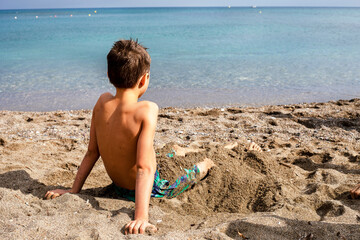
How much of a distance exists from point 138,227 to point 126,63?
43.9 inches

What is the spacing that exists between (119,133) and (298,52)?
14821 mm

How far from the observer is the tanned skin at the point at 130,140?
7.61 ft

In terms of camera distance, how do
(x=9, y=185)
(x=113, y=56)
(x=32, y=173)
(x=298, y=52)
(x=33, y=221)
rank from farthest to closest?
(x=298, y=52), (x=32, y=173), (x=9, y=185), (x=113, y=56), (x=33, y=221)

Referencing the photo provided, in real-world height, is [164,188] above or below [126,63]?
below

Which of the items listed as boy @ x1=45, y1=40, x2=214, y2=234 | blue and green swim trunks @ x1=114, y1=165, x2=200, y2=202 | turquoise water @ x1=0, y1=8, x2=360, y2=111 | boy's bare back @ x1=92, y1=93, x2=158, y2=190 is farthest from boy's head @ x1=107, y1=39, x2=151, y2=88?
turquoise water @ x1=0, y1=8, x2=360, y2=111

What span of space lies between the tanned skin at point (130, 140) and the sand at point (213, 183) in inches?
7.0

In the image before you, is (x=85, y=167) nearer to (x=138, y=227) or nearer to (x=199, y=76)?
A: (x=138, y=227)

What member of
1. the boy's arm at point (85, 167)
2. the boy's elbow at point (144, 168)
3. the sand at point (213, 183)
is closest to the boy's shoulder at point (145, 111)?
the boy's elbow at point (144, 168)

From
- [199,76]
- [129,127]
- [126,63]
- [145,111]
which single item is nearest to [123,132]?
[129,127]

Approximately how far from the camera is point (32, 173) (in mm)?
3416

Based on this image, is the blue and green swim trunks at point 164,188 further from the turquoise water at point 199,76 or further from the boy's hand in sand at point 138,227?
the turquoise water at point 199,76

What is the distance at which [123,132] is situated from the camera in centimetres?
245

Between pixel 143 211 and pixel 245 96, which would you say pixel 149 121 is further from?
pixel 245 96

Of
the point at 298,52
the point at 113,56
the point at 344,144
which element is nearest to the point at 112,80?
the point at 113,56
